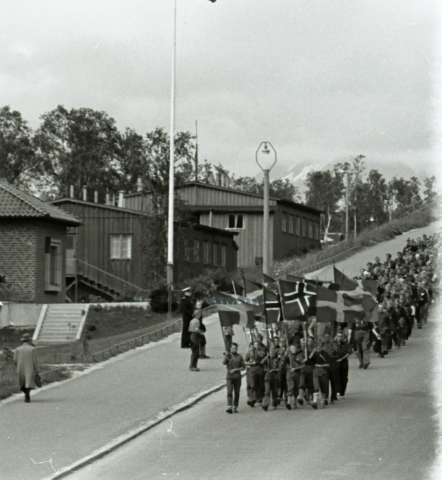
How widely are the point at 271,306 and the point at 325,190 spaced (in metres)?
97.0

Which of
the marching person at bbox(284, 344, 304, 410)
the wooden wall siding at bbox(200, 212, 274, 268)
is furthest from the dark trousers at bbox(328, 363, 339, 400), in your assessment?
the wooden wall siding at bbox(200, 212, 274, 268)

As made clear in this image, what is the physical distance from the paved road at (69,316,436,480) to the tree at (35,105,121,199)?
64656mm

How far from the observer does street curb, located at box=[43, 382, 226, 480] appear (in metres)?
17.4

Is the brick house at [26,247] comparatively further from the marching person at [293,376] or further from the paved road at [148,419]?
the marching person at [293,376]

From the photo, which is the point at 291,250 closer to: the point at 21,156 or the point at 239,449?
the point at 21,156

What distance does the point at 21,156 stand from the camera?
3420 inches

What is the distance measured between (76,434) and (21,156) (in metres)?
67.7

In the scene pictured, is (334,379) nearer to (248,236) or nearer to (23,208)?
(23,208)

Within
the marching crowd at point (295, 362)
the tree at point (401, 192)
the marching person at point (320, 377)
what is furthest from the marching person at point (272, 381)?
the tree at point (401, 192)

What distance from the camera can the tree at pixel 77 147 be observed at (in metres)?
89.2

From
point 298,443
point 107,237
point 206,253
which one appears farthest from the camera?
point 206,253

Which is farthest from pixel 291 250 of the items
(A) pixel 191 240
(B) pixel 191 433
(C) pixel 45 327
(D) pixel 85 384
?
(B) pixel 191 433

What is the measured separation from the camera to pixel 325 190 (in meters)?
122

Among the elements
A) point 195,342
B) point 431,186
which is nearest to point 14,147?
point 431,186
